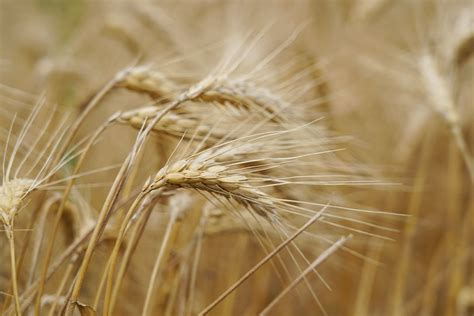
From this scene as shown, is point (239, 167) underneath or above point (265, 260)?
above

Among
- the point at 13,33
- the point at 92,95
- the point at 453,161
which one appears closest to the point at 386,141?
the point at 453,161

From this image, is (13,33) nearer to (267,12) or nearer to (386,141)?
(267,12)

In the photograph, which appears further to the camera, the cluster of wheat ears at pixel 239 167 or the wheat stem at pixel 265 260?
the cluster of wheat ears at pixel 239 167

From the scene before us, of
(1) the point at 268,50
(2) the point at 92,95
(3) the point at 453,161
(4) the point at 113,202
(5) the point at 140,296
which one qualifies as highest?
(1) the point at 268,50

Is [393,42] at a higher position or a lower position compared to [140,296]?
higher

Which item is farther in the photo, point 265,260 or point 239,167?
point 239,167

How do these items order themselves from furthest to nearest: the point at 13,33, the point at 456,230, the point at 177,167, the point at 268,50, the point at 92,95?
the point at 13,33, the point at 268,50, the point at 456,230, the point at 92,95, the point at 177,167

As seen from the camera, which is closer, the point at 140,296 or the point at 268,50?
the point at 140,296

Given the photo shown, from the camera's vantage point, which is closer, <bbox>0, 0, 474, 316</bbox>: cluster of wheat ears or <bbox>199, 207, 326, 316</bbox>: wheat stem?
<bbox>199, 207, 326, 316</bbox>: wheat stem
